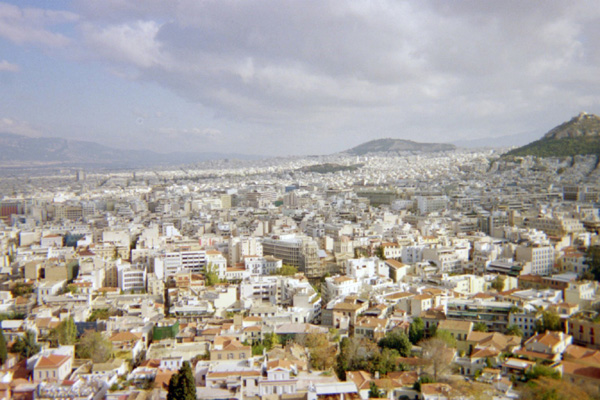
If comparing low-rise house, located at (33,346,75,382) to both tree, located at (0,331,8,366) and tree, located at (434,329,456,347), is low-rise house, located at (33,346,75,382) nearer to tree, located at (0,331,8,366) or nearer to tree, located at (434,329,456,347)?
tree, located at (0,331,8,366)

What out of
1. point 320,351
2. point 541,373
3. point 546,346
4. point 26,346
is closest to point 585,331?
point 546,346

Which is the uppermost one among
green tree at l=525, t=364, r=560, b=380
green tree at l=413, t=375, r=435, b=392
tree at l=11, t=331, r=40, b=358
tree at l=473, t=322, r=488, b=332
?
green tree at l=525, t=364, r=560, b=380

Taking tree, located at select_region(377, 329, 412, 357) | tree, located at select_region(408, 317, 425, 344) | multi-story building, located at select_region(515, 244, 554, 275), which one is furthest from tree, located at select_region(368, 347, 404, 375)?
multi-story building, located at select_region(515, 244, 554, 275)

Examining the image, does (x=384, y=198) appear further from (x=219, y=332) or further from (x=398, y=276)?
(x=219, y=332)

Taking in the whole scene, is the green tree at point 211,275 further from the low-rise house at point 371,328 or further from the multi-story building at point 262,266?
the low-rise house at point 371,328

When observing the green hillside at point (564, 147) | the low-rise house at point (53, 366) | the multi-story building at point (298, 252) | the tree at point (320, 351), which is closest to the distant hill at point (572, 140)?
the green hillside at point (564, 147)
